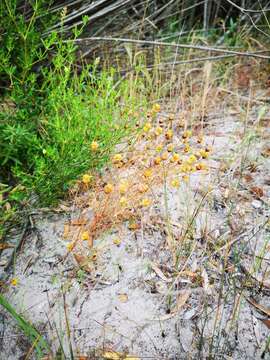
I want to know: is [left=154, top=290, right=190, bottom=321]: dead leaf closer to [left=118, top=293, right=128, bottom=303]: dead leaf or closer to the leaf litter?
the leaf litter

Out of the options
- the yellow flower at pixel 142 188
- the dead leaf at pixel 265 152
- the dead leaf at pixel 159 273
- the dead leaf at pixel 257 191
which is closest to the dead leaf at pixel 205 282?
the dead leaf at pixel 159 273

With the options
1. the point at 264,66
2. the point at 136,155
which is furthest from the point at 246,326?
the point at 264,66

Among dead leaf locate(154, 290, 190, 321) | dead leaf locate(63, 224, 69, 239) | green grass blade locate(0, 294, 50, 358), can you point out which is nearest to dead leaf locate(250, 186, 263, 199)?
dead leaf locate(154, 290, 190, 321)

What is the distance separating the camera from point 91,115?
2.03 meters

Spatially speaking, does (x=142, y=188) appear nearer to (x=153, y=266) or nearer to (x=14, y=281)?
(x=153, y=266)

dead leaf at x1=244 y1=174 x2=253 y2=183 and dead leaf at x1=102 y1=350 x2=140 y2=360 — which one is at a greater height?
Result: dead leaf at x1=244 y1=174 x2=253 y2=183

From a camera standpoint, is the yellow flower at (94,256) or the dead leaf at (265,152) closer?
the yellow flower at (94,256)

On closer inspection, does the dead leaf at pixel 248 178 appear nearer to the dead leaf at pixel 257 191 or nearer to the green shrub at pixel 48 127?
the dead leaf at pixel 257 191

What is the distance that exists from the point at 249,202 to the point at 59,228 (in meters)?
1.11

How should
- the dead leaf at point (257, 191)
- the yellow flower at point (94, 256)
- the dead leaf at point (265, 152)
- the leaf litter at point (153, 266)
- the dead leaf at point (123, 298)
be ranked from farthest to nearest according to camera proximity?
the dead leaf at point (265, 152) < the dead leaf at point (257, 191) < the yellow flower at point (94, 256) < the dead leaf at point (123, 298) < the leaf litter at point (153, 266)

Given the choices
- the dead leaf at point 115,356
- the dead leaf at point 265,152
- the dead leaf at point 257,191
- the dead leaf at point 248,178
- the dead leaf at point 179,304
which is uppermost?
the dead leaf at point 265,152

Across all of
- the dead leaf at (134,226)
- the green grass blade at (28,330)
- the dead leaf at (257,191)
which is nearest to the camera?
the green grass blade at (28,330)

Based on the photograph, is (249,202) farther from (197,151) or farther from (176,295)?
(176,295)

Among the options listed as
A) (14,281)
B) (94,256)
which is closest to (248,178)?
(94,256)
